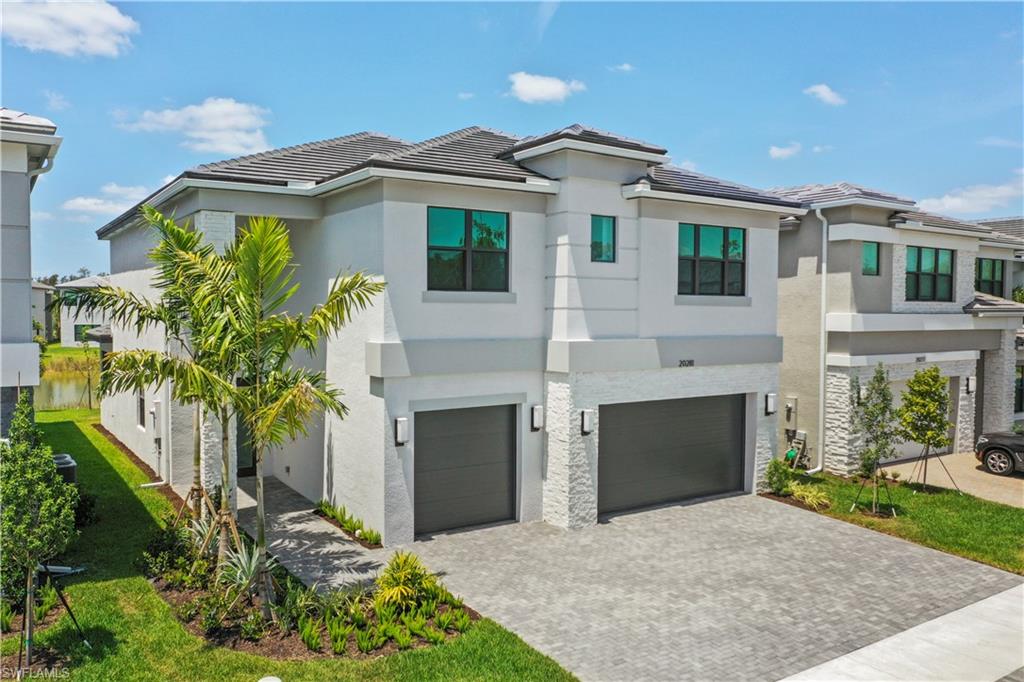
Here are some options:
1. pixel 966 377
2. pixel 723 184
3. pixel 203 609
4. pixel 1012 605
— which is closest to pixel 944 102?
pixel 723 184

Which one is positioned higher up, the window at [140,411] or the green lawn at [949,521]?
the window at [140,411]

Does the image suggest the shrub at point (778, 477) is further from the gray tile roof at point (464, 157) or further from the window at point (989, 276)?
the window at point (989, 276)

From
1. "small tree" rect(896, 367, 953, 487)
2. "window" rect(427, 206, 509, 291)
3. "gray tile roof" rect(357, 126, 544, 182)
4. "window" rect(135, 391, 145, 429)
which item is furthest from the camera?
"window" rect(135, 391, 145, 429)

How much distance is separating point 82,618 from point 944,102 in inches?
785

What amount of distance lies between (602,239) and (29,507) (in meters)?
10.2

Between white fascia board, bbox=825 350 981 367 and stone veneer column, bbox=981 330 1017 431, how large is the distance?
1.06m

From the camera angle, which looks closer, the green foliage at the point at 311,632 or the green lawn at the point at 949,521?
the green foliage at the point at 311,632

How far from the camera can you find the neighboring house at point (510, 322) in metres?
12.6

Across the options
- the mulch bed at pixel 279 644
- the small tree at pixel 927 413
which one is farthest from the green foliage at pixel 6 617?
the small tree at pixel 927 413

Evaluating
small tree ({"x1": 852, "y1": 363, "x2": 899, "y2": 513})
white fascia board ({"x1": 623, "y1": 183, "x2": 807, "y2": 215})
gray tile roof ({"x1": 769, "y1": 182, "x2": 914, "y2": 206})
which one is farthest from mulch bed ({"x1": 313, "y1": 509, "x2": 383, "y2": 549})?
gray tile roof ({"x1": 769, "y1": 182, "x2": 914, "y2": 206})

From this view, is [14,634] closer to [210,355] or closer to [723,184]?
[210,355]

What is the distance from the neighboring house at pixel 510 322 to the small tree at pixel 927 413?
332 cm

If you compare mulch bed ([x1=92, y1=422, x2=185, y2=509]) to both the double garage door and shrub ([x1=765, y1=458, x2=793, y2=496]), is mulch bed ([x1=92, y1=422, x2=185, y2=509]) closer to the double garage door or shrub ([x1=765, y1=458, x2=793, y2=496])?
the double garage door

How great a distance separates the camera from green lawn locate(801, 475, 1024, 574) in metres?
12.8
